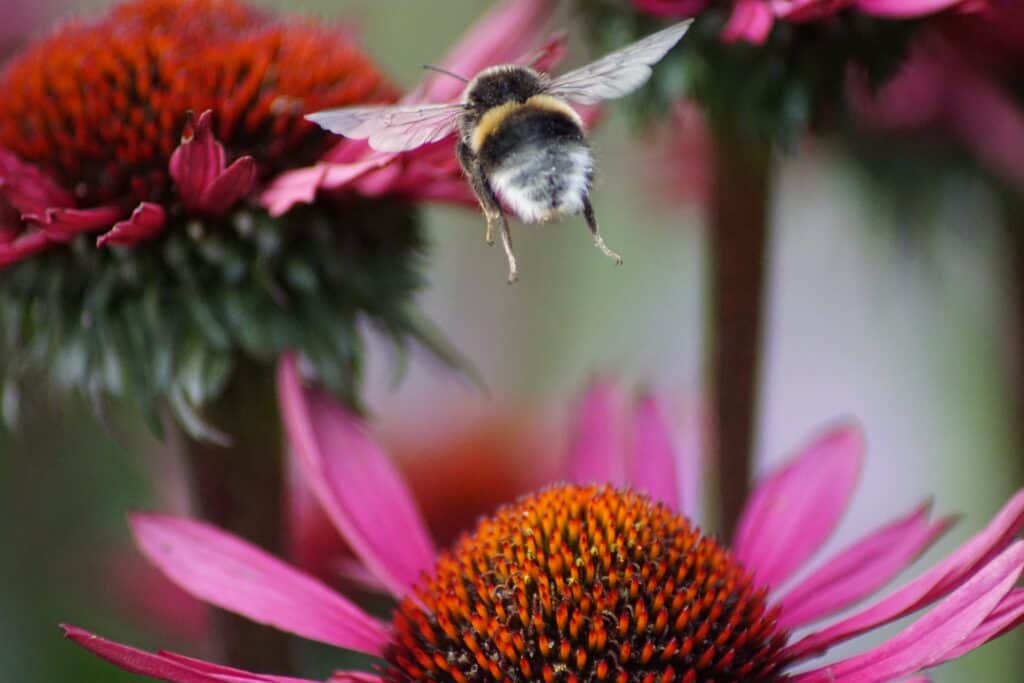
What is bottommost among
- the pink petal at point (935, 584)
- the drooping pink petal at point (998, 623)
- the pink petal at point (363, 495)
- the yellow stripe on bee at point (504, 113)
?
the drooping pink petal at point (998, 623)

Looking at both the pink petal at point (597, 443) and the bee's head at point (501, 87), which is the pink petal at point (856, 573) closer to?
the pink petal at point (597, 443)

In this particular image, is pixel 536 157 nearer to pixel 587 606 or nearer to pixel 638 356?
pixel 587 606

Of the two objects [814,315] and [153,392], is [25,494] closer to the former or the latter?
[153,392]

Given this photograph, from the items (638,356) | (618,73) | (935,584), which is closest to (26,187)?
(618,73)

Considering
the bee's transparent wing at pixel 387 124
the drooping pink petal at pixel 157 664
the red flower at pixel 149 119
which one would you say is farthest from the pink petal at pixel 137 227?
the drooping pink petal at pixel 157 664

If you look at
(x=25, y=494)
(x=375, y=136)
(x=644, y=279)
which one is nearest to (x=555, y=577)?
Answer: (x=375, y=136)

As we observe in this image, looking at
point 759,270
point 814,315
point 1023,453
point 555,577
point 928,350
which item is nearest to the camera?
point 555,577

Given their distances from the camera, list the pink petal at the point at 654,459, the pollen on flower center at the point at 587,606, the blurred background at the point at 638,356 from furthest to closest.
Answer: the blurred background at the point at 638,356
the pink petal at the point at 654,459
the pollen on flower center at the point at 587,606
